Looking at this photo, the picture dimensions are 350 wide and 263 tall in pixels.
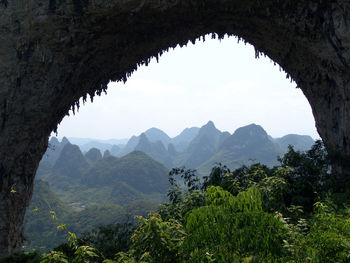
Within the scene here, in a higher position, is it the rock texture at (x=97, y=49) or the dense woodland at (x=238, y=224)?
the rock texture at (x=97, y=49)

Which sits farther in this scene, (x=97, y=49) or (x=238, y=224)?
(x=97, y=49)

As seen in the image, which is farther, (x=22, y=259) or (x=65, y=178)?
(x=65, y=178)

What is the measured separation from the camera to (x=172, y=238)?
4262 millimetres

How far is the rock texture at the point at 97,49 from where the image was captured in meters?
12.0

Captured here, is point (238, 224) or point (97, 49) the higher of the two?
point (97, 49)

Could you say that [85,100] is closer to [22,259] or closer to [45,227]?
[22,259]

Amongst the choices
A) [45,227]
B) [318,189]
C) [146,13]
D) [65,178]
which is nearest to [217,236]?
[318,189]

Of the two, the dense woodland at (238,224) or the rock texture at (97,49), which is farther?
the rock texture at (97,49)

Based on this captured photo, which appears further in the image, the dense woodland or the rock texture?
the rock texture

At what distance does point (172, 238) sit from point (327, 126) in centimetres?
1444

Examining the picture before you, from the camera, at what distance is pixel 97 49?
13797 mm

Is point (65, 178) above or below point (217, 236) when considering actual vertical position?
below

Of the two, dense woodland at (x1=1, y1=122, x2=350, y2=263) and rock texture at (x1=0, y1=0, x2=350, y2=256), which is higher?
rock texture at (x1=0, y1=0, x2=350, y2=256)

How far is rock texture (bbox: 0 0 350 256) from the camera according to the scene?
1199 centimetres
